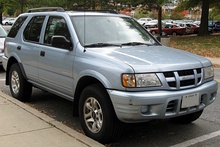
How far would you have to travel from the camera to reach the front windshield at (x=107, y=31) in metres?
4.93

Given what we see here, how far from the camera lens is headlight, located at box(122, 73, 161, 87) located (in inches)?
153

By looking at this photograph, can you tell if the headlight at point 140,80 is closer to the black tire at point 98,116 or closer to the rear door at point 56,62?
the black tire at point 98,116

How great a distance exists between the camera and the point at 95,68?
4289mm

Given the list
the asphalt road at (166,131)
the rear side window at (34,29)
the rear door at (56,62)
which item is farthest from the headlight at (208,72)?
the rear side window at (34,29)

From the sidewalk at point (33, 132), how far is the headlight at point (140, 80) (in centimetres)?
87

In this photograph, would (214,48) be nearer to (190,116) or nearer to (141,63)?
(190,116)

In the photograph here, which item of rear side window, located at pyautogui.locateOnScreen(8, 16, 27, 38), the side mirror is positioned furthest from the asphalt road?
rear side window, located at pyautogui.locateOnScreen(8, 16, 27, 38)

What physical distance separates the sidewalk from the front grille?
1192 millimetres

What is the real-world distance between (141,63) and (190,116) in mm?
1605

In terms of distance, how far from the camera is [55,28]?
546cm

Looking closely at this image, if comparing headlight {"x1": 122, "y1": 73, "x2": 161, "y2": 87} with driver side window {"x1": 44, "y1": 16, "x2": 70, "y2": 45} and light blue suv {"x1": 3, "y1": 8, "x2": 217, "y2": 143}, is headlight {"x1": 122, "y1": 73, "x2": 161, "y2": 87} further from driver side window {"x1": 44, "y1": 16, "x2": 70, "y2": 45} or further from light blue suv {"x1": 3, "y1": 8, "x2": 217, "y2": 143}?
driver side window {"x1": 44, "y1": 16, "x2": 70, "y2": 45}

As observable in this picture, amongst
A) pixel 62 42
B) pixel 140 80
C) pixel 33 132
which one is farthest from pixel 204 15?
pixel 33 132

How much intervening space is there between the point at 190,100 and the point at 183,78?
0.30 metres

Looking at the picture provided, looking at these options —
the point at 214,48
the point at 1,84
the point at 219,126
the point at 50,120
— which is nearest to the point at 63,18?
the point at 50,120
